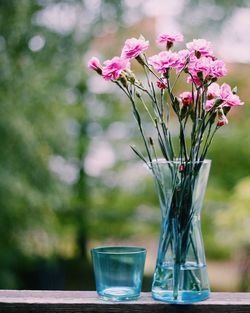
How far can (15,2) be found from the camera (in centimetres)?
325

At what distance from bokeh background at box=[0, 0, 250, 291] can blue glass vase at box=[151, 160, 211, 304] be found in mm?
2653

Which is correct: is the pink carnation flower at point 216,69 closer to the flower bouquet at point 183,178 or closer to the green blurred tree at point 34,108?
the flower bouquet at point 183,178

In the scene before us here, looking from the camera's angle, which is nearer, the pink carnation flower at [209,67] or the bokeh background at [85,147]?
the pink carnation flower at [209,67]

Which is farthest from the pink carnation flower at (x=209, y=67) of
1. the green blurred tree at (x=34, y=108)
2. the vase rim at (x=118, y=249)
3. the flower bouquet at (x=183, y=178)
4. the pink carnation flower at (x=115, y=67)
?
the green blurred tree at (x=34, y=108)

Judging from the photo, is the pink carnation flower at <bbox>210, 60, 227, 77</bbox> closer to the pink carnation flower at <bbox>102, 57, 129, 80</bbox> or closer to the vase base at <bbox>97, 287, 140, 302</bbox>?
the pink carnation flower at <bbox>102, 57, 129, 80</bbox>

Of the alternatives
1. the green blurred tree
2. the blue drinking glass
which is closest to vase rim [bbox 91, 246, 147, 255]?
the blue drinking glass

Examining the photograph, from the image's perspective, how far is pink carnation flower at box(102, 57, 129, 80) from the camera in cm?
82

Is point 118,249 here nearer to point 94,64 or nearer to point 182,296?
point 182,296

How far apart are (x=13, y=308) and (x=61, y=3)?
3.01 m

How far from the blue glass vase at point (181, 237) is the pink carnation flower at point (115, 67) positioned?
16 centimetres

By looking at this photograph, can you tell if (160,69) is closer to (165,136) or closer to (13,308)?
(165,136)

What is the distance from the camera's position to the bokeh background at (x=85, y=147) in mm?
3717

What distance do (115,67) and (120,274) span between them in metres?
0.32

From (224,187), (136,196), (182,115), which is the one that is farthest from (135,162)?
(182,115)
